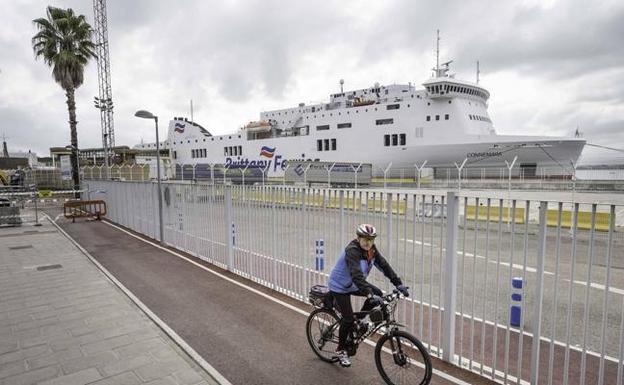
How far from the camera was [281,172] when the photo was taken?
45.2m

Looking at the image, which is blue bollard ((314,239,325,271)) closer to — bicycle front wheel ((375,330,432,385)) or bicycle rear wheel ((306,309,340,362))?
bicycle rear wheel ((306,309,340,362))

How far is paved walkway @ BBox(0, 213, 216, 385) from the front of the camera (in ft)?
14.5

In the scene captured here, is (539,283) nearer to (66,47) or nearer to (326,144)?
(66,47)

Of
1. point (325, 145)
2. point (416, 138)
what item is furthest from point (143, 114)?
point (325, 145)

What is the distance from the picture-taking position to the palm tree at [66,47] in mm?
22016

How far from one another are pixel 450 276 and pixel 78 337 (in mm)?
5393

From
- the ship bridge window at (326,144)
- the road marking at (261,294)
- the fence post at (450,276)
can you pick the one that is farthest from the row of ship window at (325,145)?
the fence post at (450,276)

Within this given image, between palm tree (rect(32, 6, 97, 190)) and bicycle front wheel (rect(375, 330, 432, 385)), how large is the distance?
2553 centimetres

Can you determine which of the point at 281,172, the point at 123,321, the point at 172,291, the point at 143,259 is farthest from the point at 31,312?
the point at 281,172

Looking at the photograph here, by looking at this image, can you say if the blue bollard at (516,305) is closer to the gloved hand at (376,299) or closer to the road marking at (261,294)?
the road marking at (261,294)

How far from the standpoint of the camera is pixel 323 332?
4.77 m

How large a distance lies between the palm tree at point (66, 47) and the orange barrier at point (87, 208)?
6.59 m

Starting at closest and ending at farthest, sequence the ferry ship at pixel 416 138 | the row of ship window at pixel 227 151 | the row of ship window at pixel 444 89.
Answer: the ferry ship at pixel 416 138 → the row of ship window at pixel 444 89 → the row of ship window at pixel 227 151

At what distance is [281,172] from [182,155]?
23156mm
